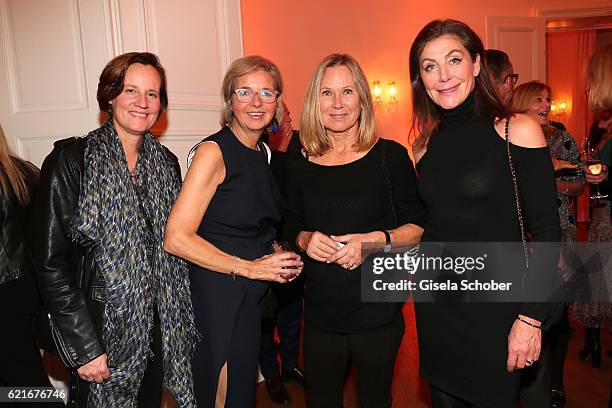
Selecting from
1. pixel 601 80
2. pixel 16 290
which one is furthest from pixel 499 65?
pixel 16 290

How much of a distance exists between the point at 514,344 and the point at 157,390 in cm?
158

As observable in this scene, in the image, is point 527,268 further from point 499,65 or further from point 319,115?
point 499,65

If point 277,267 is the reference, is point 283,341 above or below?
below

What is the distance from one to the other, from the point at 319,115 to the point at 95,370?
145cm

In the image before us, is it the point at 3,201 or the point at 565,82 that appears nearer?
the point at 3,201

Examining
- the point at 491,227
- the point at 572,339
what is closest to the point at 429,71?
the point at 491,227

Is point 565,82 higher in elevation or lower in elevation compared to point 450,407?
higher

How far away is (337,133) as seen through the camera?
2275 mm

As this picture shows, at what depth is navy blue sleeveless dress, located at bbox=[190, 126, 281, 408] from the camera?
6.70ft

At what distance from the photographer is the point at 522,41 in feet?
26.3

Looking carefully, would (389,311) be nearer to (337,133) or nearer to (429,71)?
(337,133)

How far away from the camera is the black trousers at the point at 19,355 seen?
7.35ft

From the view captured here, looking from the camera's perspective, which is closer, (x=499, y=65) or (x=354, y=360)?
(x=354, y=360)

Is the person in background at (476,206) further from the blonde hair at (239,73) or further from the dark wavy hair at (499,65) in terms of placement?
the dark wavy hair at (499,65)
